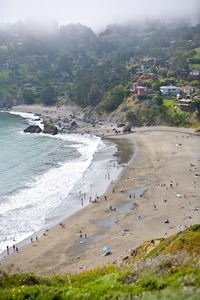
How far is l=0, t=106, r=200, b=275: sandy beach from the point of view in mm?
25078

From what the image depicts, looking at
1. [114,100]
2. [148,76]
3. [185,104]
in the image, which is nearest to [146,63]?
[148,76]

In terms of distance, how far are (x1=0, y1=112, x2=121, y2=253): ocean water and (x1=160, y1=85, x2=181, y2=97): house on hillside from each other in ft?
99.2

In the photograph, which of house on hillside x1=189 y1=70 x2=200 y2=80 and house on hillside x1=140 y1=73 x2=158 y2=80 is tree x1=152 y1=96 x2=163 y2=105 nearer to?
house on hillside x1=140 y1=73 x2=158 y2=80

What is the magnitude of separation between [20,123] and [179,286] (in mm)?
91473

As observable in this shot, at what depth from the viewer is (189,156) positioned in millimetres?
52250

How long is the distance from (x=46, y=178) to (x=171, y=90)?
59.0m

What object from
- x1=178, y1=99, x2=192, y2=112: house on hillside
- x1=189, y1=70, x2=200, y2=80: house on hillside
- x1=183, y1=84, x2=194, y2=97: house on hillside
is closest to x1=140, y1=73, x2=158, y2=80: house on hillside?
x1=189, y1=70, x2=200, y2=80: house on hillside

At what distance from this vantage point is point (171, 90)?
90.3m

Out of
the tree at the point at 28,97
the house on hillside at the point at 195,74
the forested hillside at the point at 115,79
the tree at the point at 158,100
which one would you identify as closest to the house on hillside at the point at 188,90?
the forested hillside at the point at 115,79

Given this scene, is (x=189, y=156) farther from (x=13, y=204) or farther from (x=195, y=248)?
(x=195, y=248)

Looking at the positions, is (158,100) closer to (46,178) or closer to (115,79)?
(115,79)

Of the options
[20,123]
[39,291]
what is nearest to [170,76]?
[20,123]

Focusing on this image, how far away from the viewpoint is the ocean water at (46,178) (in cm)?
3228

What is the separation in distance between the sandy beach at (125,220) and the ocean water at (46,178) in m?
2.08
